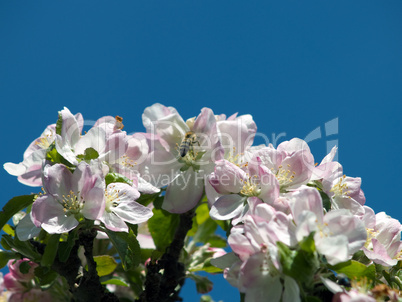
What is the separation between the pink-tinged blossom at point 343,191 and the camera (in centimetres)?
196

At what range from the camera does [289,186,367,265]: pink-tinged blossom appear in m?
1.50

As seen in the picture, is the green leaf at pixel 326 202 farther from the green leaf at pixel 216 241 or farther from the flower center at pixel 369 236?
the green leaf at pixel 216 241

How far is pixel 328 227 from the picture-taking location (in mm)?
1609

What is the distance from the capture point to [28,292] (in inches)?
92.0

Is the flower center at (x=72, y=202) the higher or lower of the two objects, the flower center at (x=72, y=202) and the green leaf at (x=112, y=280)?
the higher

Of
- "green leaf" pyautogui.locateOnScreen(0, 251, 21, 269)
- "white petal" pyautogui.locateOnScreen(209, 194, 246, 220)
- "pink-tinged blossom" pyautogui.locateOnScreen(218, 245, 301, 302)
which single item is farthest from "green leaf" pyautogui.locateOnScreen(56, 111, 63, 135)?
"pink-tinged blossom" pyautogui.locateOnScreen(218, 245, 301, 302)

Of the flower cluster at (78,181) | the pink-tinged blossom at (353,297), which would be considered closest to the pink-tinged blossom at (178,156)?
the flower cluster at (78,181)

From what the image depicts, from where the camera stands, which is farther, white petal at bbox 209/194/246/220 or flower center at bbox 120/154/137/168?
flower center at bbox 120/154/137/168

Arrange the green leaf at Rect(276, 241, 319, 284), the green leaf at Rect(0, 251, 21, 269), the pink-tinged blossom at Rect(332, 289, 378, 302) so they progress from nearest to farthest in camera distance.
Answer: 1. the pink-tinged blossom at Rect(332, 289, 378, 302)
2. the green leaf at Rect(276, 241, 319, 284)
3. the green leaf at Rect(0, 251, 21, 269)

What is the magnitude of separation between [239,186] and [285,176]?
7.2 inches

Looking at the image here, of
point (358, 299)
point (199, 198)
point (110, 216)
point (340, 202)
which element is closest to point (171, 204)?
point (199, 198)

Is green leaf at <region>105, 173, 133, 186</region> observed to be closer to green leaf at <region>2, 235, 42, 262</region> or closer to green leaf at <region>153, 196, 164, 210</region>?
green leaf at <region>153, 196, 164, 210</region>

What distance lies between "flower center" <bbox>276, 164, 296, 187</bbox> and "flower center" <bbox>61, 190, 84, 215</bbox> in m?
0.76

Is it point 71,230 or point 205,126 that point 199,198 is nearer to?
point 205,126
